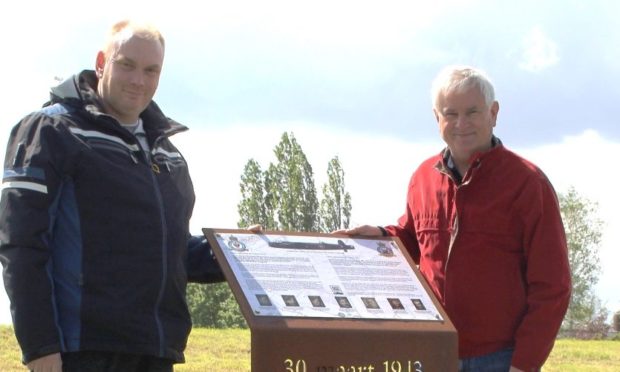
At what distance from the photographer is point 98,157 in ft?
14.8

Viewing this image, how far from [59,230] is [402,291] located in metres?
1.72

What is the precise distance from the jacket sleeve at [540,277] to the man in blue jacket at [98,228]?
5.12 feet

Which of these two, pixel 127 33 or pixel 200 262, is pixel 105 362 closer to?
pixel 200 262

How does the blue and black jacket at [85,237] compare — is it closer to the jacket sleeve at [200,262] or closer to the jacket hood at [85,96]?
the jacket hood at [85,96]

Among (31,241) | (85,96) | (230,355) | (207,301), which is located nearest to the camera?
(31,241)

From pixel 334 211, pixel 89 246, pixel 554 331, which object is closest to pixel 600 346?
pixel 554 331

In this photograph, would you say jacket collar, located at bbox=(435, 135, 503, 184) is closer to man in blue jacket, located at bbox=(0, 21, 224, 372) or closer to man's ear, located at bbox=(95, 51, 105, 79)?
man in blue jacket, located at bbox=(0, 21, 224, 372)

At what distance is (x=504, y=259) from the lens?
5098 mm

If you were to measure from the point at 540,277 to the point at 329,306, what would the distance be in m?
0.98

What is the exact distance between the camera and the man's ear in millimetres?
4789

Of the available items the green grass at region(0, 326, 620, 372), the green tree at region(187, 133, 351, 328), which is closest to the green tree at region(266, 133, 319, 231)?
the green tree at region(187, 133, 351, 328)

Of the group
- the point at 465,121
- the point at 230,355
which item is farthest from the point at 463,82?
the point at 230,355

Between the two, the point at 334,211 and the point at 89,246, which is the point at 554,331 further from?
the point at 334,211

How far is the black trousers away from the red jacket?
1.48m
